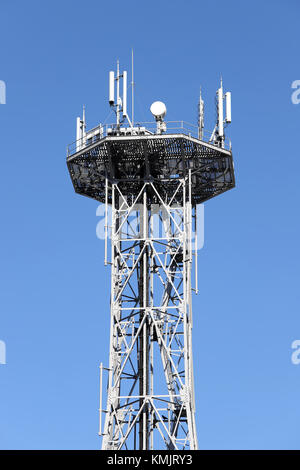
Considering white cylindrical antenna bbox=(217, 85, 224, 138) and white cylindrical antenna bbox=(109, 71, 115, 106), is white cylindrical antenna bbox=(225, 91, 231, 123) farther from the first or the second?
white cylindrical antenna bbox=(109, 71, 115, 106)

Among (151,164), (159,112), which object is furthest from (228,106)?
(151,164)

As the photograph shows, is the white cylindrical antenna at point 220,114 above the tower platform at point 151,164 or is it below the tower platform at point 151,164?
above

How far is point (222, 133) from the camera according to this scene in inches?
3615

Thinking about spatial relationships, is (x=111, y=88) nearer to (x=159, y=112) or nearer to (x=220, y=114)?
(x=159, y=112)

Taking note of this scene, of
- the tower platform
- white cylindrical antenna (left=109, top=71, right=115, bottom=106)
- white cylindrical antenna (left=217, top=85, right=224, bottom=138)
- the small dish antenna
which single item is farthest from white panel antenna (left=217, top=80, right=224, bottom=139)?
white cylindrical antenna (left=109, top=71, right=115, bottom=106)

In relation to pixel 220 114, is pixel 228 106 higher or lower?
higher

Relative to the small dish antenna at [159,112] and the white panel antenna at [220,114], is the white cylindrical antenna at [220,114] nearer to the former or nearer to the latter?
the white panel antenna at [220,114]

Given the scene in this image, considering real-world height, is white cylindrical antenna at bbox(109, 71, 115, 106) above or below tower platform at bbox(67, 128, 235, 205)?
above

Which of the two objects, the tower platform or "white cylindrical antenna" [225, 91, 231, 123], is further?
"white cylindrical antenna" [225, 91, 231, 123]

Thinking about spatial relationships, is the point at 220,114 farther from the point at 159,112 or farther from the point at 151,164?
the point at 151,164

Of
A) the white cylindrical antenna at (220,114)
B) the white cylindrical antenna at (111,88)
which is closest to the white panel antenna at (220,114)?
the white cylindrical antenna at (220,114)

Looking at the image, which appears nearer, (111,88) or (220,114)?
(111,88)

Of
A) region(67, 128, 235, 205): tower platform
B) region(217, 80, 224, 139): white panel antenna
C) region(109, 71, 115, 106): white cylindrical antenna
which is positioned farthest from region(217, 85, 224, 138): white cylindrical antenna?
region(109, 71, 115, 106): white cylindrical antenna
